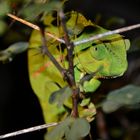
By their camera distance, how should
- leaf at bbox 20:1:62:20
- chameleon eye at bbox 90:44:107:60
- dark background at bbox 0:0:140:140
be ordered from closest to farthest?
leaf at bbox 20:1:62:20
chameleon eye at bbox 90:44:107:60
dark background at bbox 0:0:140:140

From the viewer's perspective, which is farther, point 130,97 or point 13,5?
point 13,5

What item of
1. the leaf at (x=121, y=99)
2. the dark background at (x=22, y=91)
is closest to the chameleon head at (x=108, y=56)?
the leaf at (x=121, y=99)

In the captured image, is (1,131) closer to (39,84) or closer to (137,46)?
(39,84)

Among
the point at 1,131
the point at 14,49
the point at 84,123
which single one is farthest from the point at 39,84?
the point at 1,131

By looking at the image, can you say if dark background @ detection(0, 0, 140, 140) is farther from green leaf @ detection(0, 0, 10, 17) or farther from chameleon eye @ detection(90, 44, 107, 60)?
green leaf @ detection(0, 0, 10, 17)

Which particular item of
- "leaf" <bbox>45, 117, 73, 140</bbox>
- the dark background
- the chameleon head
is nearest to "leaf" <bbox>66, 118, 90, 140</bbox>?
"leaf" <bbox>45, 117, 73, 140</bbox>

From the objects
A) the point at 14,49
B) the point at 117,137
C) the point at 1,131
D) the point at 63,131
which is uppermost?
the point at 14,49

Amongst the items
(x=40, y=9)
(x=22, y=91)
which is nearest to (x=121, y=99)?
(x=40, y=9)
